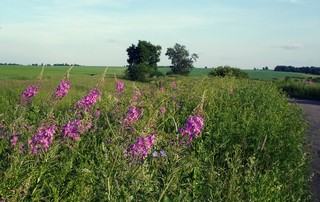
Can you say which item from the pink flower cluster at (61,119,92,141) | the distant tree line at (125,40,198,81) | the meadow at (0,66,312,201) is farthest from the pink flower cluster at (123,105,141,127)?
the distant tree line at (125,40,198,81)

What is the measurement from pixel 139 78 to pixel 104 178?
59.7m

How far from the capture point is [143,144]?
13.8ft

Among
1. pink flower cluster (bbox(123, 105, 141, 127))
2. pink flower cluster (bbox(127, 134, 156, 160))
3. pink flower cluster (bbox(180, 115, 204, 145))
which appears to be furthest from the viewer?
pink flower cluster (bbox(123, 105, 141, 127))

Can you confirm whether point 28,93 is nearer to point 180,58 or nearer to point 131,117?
point 131,117

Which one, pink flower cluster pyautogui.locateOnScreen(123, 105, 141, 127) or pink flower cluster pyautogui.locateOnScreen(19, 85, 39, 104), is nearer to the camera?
pink flower cluster pyautogui.locateOnScreen(123, 105, 141, 127)

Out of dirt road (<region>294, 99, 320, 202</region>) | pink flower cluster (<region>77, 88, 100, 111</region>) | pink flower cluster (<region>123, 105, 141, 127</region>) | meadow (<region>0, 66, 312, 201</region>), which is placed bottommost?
dirt road (<region>294, 99, 320, 202</region>)

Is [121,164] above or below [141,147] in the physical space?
below

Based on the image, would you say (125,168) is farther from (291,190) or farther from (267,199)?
(291,190)

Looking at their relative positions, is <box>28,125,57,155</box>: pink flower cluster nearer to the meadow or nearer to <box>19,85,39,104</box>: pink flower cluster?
the meadow

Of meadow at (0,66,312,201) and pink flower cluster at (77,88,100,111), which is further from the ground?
pink flower cluster at (77,88,100,111)

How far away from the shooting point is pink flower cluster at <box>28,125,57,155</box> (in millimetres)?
4242

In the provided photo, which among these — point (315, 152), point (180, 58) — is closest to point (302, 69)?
point (180, 58)

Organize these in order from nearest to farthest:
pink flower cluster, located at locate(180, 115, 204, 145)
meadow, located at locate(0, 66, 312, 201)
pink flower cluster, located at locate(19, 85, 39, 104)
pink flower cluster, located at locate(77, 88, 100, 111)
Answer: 1. meadow, located at locate(0, 66, 312, 201)
2. pink flower cluster, located at locate(180, 115, 204, 145)
3. pink flower cluster, located at locate(77, 88, 100, 111)
4. pink flower cluster, located at locate(19, 85, 39, 104)

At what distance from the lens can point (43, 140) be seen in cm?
425
